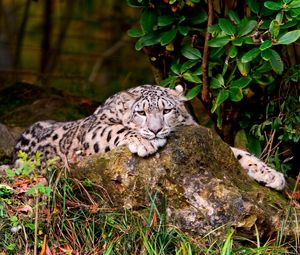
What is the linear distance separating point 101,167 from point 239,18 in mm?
1769

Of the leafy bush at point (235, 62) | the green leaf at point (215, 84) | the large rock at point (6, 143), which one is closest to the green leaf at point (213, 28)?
the leafy bush at point (235, 62)

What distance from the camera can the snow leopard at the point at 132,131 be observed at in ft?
19.2

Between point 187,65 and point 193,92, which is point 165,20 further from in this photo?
point 193,92

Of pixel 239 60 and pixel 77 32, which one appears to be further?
pixel 77 32

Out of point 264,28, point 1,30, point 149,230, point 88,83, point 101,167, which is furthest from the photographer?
point 1,30

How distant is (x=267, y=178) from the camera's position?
607 cm

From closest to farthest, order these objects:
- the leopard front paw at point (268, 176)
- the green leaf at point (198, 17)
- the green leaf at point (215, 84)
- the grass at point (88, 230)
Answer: the grass at point (88, 230) < the leopard front paw at point (268, 176) < the green leaf at point (215, 84) < the green leaf at point (198, 17)

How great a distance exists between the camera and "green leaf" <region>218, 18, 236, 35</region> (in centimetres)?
617

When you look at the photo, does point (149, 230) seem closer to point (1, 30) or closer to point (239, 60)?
point (239, 60)

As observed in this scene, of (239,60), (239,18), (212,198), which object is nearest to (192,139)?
(212,198)

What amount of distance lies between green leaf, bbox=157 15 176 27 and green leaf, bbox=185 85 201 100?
537mm

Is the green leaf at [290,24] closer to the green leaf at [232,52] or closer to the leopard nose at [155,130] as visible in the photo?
the green leaf at [232,52]

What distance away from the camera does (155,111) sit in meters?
6.14

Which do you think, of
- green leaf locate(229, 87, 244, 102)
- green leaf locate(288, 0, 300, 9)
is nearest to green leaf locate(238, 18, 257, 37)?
green leaf locate(288, 0, 300, 9)
